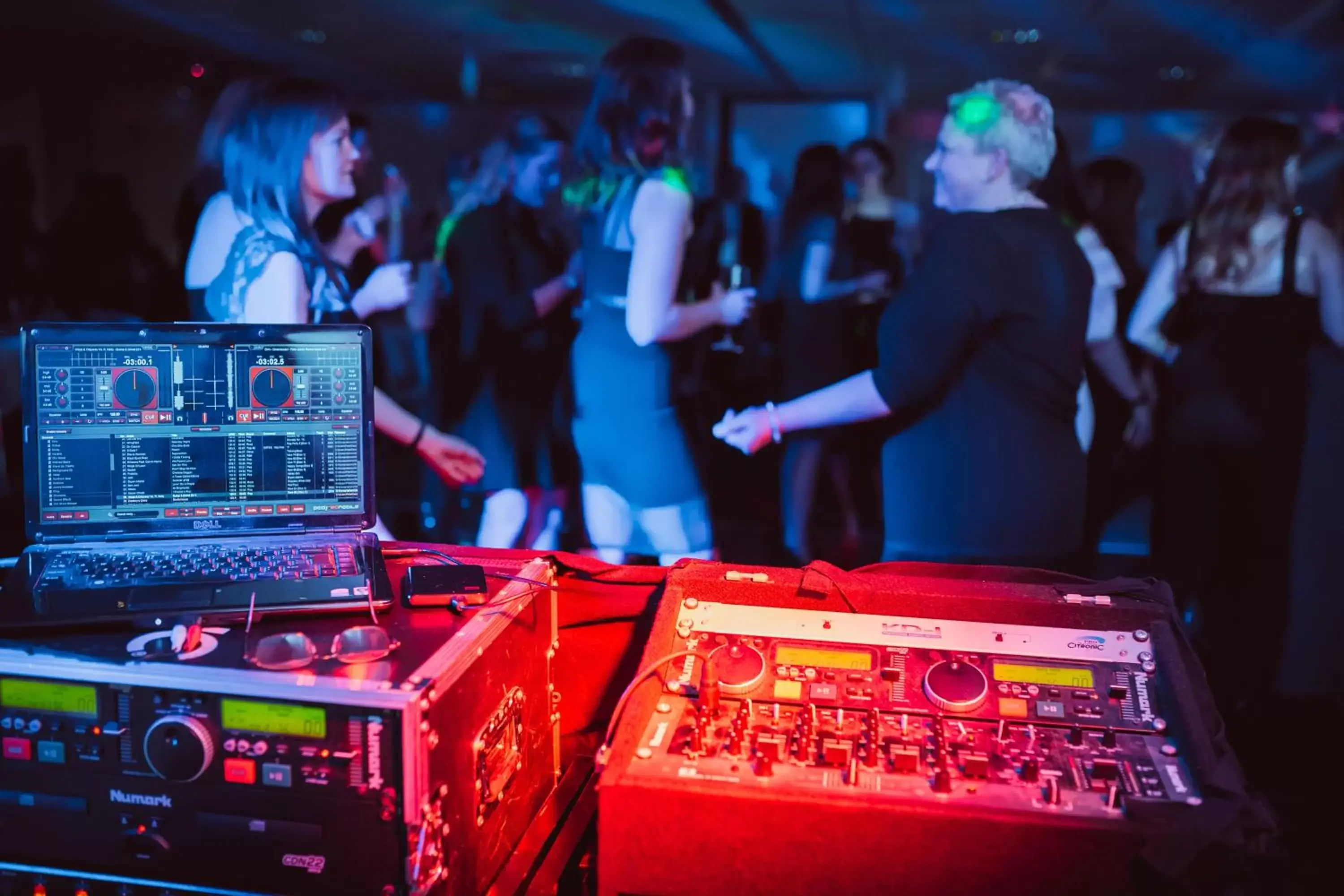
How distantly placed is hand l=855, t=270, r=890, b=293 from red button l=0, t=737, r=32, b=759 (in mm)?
2714

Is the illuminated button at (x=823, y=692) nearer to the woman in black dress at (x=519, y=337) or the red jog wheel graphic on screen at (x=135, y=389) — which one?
the red jog wheel graphic on screen at (x=135, y=389)

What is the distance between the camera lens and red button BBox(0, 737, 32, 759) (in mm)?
1143

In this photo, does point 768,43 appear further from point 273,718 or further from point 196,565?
point 273,718

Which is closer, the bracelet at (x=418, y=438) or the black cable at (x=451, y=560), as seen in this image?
the black cable at (x=451, y=560)

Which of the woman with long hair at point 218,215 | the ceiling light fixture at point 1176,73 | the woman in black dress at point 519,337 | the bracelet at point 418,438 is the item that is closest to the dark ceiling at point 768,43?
the ceiling light fixture at point 1176,73

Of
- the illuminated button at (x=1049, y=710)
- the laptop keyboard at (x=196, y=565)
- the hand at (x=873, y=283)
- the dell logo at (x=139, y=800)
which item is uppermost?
the hand at (x=873, y=283)

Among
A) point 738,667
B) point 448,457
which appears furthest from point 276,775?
point 448,457

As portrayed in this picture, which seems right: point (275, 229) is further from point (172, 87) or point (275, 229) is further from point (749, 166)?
point (172, 87)

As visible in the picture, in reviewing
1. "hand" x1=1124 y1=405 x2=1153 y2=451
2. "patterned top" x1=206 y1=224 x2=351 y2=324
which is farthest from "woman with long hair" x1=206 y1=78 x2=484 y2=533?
"hand" x1=1124 y1=405 x2=1153 y2=451

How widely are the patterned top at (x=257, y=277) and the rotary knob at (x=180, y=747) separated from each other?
103 centimetres

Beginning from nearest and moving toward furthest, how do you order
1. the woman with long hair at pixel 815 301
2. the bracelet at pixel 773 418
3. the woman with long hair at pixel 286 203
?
the woman with long hair at pixel 286 203 → the bracelet at pixel 773 418 → the woman with long hair at pixel 815 301

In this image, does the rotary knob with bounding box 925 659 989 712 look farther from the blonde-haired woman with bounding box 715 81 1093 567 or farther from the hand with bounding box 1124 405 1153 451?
the hand with bounding box 1124 405 1153 451

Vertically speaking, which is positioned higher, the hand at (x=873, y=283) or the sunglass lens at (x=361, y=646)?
the hand at (x=873, y=283)

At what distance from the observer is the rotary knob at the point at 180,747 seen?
3.59ft
